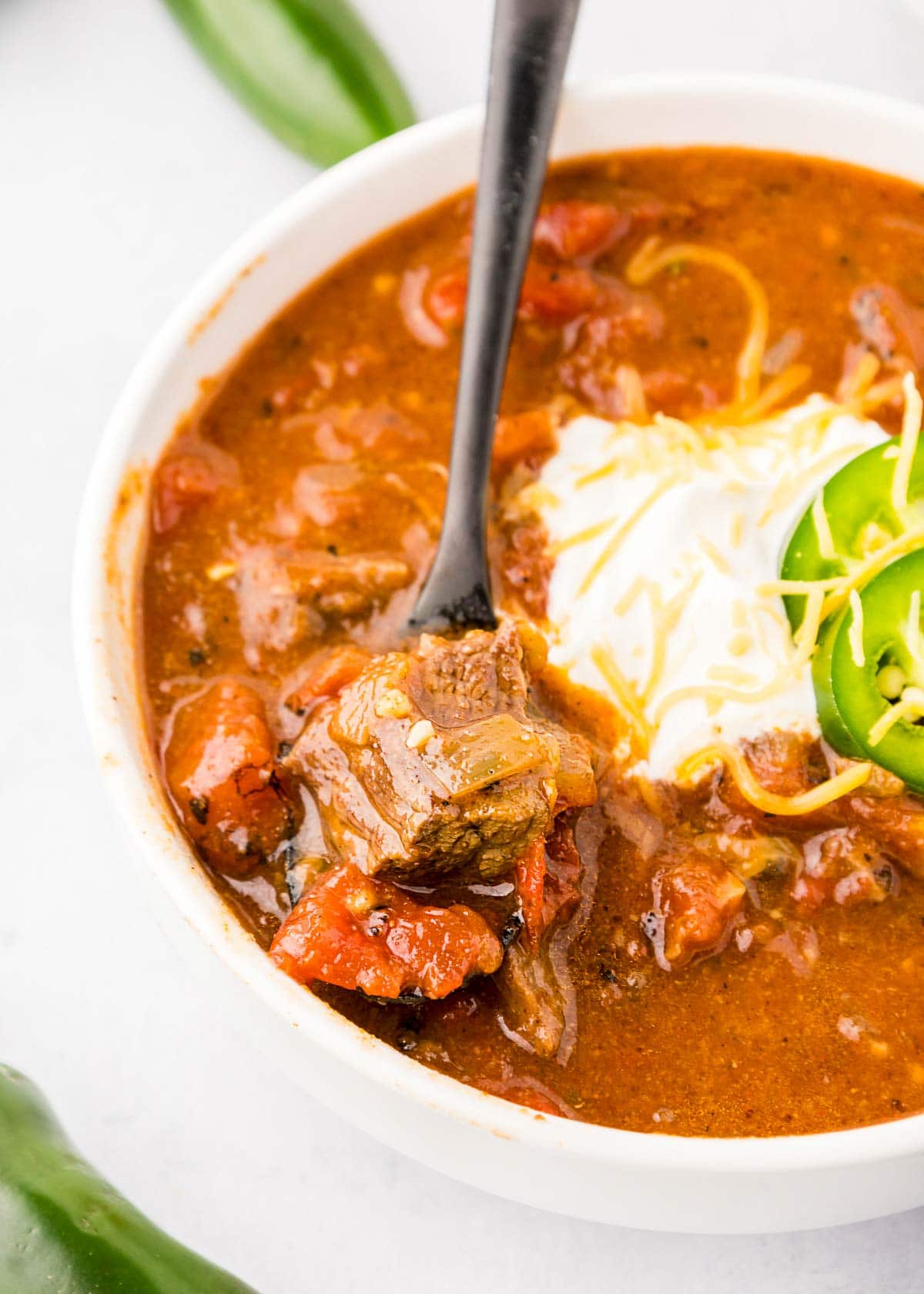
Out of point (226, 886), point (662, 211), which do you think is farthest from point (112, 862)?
point (662, 211)

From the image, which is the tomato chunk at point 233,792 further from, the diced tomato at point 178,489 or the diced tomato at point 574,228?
the diced tomato at point 574,228

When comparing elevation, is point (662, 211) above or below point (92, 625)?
above

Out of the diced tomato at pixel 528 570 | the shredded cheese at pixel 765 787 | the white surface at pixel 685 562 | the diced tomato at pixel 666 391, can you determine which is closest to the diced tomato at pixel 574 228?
the diced tomato at pixel 666 391

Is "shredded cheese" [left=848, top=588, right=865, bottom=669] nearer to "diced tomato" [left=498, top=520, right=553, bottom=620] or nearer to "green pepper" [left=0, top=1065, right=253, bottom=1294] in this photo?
"diced tomato" [left=498, top=520, right=553, bottom=620]

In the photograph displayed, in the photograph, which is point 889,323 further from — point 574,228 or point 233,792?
point 233,792

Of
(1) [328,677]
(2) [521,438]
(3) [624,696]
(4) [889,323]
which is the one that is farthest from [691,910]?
(4) [889,323]

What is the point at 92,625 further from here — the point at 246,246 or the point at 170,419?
the point at 246,246
